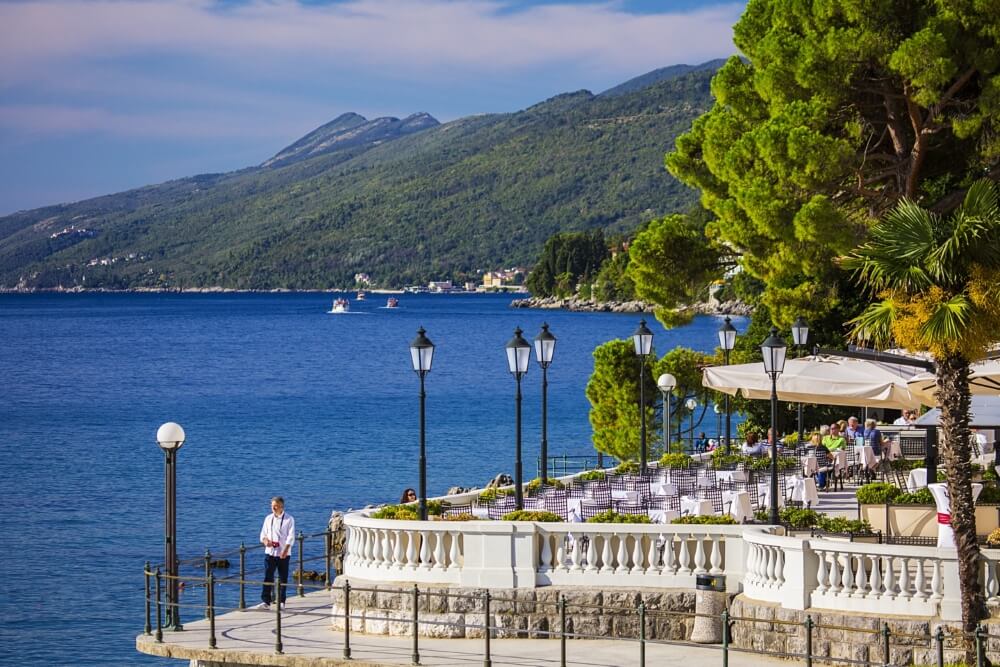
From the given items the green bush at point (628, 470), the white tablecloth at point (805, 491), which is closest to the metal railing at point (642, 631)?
the white tablecloth at point (805, 491)

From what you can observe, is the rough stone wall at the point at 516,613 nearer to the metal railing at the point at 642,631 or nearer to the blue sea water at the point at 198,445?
the metal railing at the point at 642,631

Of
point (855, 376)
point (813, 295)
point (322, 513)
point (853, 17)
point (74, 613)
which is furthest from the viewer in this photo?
point (322, 513)

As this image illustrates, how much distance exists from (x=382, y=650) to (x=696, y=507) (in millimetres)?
7221

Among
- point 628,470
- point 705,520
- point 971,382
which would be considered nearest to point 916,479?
point 971,382

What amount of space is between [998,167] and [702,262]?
6868 mm

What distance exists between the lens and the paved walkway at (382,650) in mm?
14625

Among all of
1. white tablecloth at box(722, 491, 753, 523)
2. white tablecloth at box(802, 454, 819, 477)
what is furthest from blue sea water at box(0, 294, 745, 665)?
white tablecloth at box(722, 491, 753, 523)

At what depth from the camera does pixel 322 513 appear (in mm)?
43906

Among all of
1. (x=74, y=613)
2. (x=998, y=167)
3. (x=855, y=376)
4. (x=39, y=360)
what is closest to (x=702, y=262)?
(x=998, y=167)

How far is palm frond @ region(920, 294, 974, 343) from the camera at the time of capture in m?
12.9

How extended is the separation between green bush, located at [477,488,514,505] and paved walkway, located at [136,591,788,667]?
502 centimetres

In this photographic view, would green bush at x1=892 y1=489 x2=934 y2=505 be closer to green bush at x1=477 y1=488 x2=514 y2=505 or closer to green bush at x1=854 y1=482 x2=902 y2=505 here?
green bush at x1=854 y1=482 x2=902 y2=505

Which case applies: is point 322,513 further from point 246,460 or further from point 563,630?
point 563,630

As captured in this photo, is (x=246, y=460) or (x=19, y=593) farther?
(x=246, y=460)
